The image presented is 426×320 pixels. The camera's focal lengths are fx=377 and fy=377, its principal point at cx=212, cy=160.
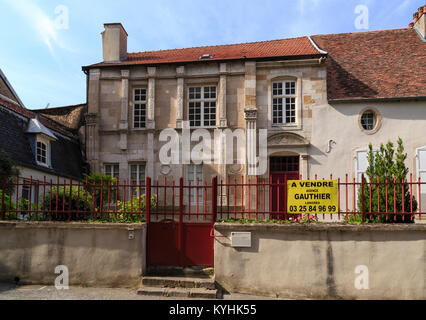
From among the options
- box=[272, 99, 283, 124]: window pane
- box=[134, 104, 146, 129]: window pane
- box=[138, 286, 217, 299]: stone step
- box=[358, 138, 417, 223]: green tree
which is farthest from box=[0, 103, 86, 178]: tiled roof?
box=[358, 138, 417, 223]: green tree

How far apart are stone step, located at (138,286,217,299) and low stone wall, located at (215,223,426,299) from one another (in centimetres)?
45

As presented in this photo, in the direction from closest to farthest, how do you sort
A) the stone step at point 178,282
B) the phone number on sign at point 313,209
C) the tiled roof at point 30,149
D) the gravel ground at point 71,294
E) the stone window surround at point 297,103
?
the gravel ground at point 71,294, the stone step at point 178,282, the phone number on sign at point 313,209, the tiled roof at point 30,149, the stone window surround at point 297,103

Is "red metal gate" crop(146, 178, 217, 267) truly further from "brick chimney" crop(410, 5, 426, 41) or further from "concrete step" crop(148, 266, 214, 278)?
"brick chimney" crop(410, 5, 426, 41)

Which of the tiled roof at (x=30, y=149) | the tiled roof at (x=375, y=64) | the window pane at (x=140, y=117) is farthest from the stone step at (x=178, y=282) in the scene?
the tiled roof at (x=375, y=64)

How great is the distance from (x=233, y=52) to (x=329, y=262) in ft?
37.7

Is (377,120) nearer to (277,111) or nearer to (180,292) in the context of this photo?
(277,111)

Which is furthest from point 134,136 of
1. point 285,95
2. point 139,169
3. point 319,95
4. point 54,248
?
point 54,248

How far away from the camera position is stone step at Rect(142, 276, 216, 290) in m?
6.95

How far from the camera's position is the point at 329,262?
693 cm

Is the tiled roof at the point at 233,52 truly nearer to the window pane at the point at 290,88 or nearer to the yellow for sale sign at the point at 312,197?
the window pane at the point at 290,88

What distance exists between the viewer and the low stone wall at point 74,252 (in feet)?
24.0

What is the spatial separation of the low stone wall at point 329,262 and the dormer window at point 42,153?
902 centimetres

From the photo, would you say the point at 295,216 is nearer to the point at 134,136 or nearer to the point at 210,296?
the point at 210,296

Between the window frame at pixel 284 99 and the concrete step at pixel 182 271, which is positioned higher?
the window frame at pixel 284 99
